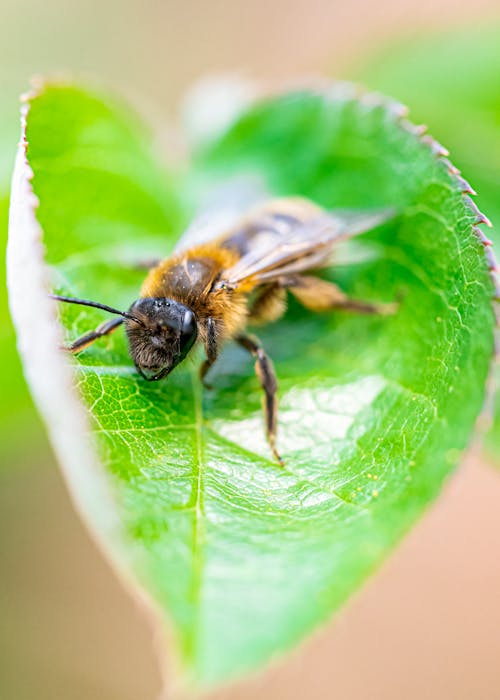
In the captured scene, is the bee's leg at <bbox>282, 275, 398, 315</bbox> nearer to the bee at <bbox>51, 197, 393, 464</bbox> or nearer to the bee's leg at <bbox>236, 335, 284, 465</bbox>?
the bee at <bbox>51, 197, 393, 464</bbox>

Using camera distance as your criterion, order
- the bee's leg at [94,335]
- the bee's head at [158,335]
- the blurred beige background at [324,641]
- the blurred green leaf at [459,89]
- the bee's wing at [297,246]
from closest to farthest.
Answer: the bee's leg at [94,335]
the bee's head at [158,335]
the bee's wing at [297,246]
the blurred green leaf at [459,89]
the blurred beige background at [324,641]

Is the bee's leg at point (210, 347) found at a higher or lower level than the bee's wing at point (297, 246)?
lower

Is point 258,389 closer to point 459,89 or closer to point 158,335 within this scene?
point 158,335

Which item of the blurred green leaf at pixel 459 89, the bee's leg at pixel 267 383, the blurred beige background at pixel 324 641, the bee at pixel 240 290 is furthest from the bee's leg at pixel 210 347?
the blurred beige background at pixel 324 641

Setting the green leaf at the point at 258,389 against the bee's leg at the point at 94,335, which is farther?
the bee's leg at the point at 94,335

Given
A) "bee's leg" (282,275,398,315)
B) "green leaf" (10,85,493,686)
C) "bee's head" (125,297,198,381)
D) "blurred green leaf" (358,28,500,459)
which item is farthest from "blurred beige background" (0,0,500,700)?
"bee's head" (125,297,198,381)

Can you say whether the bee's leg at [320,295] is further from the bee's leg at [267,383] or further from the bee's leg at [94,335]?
the bee's leg at [94,335]

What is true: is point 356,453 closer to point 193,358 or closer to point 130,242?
point 193,358
